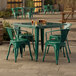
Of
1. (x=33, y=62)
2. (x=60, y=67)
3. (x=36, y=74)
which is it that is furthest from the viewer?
(x=33, y=62)

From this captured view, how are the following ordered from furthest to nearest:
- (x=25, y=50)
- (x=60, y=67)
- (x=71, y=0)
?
(x=71, y=0) < (x=25, y=50) < (x=60, y=67)

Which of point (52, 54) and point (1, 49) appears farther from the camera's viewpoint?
point (1, 49)

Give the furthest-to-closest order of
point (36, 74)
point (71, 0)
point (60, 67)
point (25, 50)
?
point (71, 0)
point (25, 50)
point (60, 67)
point (36, 74)

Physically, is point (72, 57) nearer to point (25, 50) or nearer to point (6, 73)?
point (25, 50)

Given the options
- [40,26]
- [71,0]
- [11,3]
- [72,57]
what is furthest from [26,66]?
[11,3]

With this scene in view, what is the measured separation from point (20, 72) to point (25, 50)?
7.30 ft

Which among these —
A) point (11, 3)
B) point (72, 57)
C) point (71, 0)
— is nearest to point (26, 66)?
point (72, 57)

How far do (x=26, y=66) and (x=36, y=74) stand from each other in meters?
Answer: 0.65

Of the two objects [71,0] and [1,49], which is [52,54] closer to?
[1,49]

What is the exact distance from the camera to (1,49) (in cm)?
752

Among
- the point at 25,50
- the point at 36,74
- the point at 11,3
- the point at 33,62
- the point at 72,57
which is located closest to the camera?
the point at 36,74

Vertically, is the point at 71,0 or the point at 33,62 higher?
the point at 71,0

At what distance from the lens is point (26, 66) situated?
18.3 feet

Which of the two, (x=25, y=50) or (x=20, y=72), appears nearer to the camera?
(x=20, y=72)
